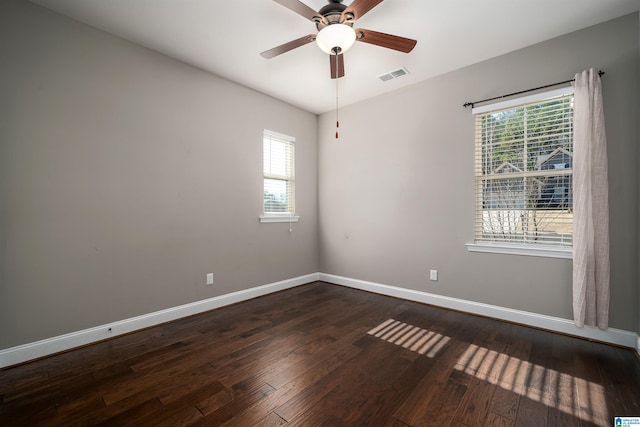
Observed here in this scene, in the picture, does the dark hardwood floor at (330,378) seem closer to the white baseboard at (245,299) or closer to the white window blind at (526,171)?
the white baseboard at (245,299)

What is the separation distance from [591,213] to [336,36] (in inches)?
101

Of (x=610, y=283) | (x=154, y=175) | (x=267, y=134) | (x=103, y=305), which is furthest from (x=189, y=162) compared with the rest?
(x=610, y=283)

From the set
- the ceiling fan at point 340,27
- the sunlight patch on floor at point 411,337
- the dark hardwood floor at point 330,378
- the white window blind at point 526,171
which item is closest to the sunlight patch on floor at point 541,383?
the dark hardwood floor at point 330,378

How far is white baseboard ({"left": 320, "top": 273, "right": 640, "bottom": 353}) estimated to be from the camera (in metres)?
2.42

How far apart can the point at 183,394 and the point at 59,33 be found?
3.00m

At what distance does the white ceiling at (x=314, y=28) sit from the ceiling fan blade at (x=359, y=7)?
0.37m

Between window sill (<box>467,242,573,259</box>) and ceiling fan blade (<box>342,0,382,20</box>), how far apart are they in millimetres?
2559

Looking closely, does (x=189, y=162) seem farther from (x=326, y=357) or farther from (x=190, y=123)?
(x=326, y=357)

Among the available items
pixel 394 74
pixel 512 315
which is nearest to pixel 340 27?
pixel 394 74

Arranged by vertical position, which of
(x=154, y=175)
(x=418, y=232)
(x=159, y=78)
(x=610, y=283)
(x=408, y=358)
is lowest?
(x=408, y=358)

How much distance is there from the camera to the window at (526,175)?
8.92 feet

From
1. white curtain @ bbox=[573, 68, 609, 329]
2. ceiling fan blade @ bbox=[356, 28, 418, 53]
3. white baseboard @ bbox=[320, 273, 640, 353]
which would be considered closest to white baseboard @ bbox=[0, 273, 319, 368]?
white baseboard @ bbox=[320, 273, 640, 353]

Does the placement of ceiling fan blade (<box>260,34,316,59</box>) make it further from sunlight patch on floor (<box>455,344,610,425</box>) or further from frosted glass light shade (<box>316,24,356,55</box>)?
sunlight patch on floor (<box>455,344,610,425</box>)

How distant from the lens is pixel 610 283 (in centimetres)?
246
